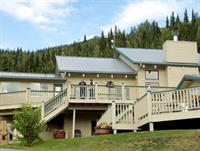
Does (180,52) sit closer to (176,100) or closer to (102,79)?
(102,79)

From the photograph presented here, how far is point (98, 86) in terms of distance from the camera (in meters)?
24.5

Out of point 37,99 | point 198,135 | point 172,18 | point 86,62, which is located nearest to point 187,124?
point 198,135

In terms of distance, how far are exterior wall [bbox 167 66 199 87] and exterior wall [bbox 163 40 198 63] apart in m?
0.60

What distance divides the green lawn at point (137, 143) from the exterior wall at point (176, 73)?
13.0 metres

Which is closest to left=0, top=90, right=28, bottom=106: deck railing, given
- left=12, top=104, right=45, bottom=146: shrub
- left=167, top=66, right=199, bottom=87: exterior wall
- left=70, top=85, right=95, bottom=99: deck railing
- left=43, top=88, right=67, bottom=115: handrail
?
left=43, top=88, right=67, bottom=115: handrail

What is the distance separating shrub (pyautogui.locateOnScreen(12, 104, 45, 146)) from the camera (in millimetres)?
17406

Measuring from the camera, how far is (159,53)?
31.5m

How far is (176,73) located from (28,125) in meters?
14.0

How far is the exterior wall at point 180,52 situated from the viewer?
1119 inches

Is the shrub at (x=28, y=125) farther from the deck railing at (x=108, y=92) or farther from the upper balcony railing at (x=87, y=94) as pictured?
the deck railing at (x=108, y=92)

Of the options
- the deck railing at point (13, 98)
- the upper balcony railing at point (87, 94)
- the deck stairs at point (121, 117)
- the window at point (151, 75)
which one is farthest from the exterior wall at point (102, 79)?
the deck stairs at point (121, 117)

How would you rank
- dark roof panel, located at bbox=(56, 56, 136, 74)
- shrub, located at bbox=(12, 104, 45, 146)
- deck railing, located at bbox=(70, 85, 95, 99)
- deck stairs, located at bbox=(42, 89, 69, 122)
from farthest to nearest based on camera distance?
dark roof panel, located at bbox=(56, 56, 136, 74) < deck railing, located at bbox=(70, 85, 95, 99) < deck stairs, located at bbox=(42, 89, 69, 122) < shrub, located at bbox=(12, 104, 45, 146)

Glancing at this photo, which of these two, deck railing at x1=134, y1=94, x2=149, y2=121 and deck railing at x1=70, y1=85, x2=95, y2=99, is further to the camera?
deck railing at x1=70, y1=85, x2=95, y2=99

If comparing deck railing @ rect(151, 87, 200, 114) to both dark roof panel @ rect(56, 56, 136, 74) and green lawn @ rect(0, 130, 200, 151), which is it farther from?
dark roof panel @ rect(56, 56, 136, 74)
